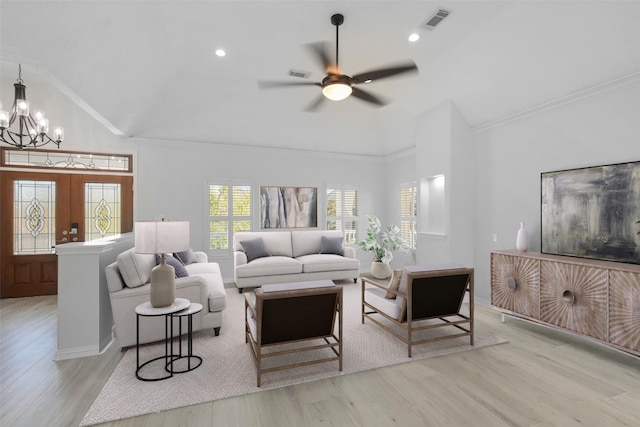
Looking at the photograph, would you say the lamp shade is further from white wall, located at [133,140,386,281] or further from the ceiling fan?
white wall, located at [133,140,386,281]

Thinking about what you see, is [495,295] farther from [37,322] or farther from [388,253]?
[37,322]

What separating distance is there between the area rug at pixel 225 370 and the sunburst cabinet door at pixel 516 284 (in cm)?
55

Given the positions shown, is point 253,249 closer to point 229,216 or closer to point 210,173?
point 229,216

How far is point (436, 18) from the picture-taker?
339 cm

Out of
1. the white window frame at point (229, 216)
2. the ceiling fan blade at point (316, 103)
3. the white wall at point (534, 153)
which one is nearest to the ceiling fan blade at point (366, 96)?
the ceiling fan blade at point (316, 103)

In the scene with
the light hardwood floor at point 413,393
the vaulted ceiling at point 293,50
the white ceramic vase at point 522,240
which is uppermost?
the vaulted ceiling at point 293,50

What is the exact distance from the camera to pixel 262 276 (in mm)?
5379

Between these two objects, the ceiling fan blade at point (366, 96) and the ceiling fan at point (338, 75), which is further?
the ceiling fan blade at point (366, 96)

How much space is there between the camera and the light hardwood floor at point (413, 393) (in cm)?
209

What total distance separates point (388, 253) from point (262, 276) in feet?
8.82

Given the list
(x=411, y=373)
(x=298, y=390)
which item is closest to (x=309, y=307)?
(x=298, y=390)

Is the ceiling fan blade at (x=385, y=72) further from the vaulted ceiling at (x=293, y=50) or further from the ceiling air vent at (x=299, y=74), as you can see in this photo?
the ceiling air vent at (x=299, y=74)

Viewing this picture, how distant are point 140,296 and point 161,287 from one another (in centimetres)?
63

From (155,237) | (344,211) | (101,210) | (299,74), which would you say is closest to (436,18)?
(299,74)
